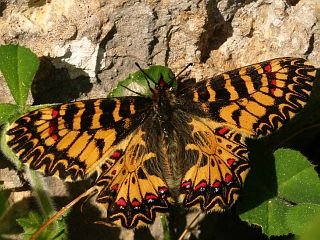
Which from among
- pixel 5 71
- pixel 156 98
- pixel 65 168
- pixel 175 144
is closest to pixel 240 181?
pixel 175 144

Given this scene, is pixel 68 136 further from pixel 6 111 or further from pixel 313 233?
pixel 313 233

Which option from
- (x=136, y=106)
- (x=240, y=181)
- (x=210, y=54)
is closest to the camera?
(x=240, y=181)

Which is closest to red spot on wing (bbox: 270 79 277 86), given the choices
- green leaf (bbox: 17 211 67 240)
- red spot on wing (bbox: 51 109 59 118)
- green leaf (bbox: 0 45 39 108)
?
red spot on wing (bbox: 51 109 59 118)

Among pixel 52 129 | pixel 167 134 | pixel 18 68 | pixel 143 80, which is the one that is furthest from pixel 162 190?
pixel 18 68

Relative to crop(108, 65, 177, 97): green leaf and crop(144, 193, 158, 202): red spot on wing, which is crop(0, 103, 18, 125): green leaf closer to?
crop(108, 65, 177, 97): green leaf

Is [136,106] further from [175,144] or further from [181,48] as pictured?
[181,48]

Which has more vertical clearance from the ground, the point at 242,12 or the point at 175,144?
the point at 242,12
